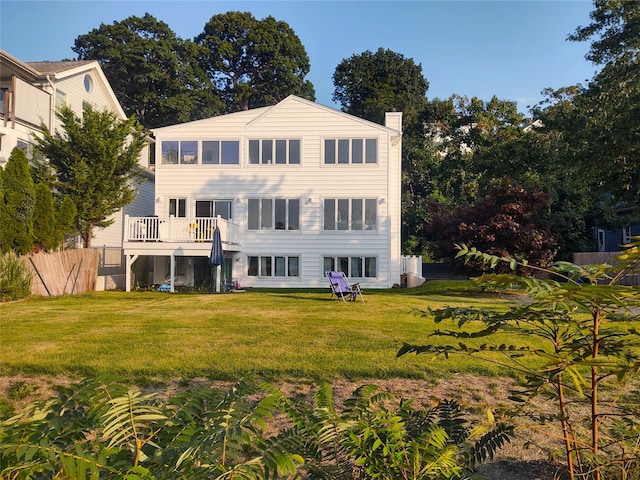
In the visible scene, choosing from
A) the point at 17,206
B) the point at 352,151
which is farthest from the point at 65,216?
the point at 352,151

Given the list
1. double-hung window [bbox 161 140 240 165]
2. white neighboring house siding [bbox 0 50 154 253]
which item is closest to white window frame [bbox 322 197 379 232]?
double-hung window [bbox 161 140 240 165]

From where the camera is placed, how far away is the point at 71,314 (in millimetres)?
10359

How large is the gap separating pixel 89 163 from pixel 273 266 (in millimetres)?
8907

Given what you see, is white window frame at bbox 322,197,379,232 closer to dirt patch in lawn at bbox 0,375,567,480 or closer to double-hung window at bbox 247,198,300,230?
double-hung window at bbox 247,198,300,230

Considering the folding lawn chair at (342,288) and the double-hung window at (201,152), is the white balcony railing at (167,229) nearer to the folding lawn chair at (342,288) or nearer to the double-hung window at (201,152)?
the double-hung window at (201,152)

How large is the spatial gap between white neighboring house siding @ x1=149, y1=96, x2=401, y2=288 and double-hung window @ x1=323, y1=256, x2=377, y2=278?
0.24 m

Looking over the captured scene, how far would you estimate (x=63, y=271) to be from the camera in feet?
52.0

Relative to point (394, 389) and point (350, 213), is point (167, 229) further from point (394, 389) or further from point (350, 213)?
point (394, 389)

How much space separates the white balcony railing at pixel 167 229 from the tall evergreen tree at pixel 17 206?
160 inches

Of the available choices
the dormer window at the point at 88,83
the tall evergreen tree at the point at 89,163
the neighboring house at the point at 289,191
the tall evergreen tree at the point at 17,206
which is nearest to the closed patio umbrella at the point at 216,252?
the neighboring house at the point at 289,191

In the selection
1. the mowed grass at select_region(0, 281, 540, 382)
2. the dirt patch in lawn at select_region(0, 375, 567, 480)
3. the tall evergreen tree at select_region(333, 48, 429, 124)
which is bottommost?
the dirt patch in lawn at select_region(0, 375, 567, 480)

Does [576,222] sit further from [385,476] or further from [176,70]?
[176,70]

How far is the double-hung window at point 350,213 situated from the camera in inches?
872

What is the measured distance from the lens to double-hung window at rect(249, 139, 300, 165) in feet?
73.9
